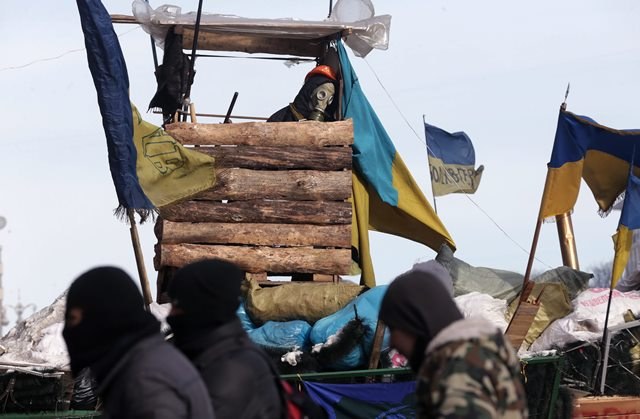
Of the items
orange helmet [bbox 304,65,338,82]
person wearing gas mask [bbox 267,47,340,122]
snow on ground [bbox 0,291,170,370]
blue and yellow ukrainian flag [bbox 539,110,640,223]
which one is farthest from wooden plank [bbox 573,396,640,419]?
orange helmet [bbox 304,65,338,82]

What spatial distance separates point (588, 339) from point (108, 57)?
502 centimetres

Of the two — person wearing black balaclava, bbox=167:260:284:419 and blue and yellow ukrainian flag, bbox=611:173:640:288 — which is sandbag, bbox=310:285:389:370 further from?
person wearing black balaclava, bbox=167:260:284:419

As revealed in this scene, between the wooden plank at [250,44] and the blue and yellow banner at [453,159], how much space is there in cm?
228

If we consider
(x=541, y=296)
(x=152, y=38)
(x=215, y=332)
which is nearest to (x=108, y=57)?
(x=152, y=38)

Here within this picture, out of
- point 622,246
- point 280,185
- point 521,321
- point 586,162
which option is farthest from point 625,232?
point 280,185

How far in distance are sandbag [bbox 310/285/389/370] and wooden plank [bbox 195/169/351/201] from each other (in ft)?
5.73

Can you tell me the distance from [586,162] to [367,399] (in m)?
4.45

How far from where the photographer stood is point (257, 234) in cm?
1228

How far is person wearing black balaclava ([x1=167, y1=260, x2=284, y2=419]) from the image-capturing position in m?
4.37

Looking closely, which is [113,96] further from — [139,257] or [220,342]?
[220,342]

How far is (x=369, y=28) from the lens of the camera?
13.3 metres

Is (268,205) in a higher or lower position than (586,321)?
higher

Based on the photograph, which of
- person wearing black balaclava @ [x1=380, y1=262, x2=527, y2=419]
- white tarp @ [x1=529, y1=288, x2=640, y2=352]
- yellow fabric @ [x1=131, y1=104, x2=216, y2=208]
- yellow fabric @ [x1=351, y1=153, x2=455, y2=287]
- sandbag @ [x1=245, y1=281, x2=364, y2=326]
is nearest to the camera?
person wearing black balaclava @ [x1=380, y1=262, x2=527, y2=419]

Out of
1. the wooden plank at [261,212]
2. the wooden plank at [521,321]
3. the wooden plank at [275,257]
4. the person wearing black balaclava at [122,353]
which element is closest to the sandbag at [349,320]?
the wooden plank at [521,321]
